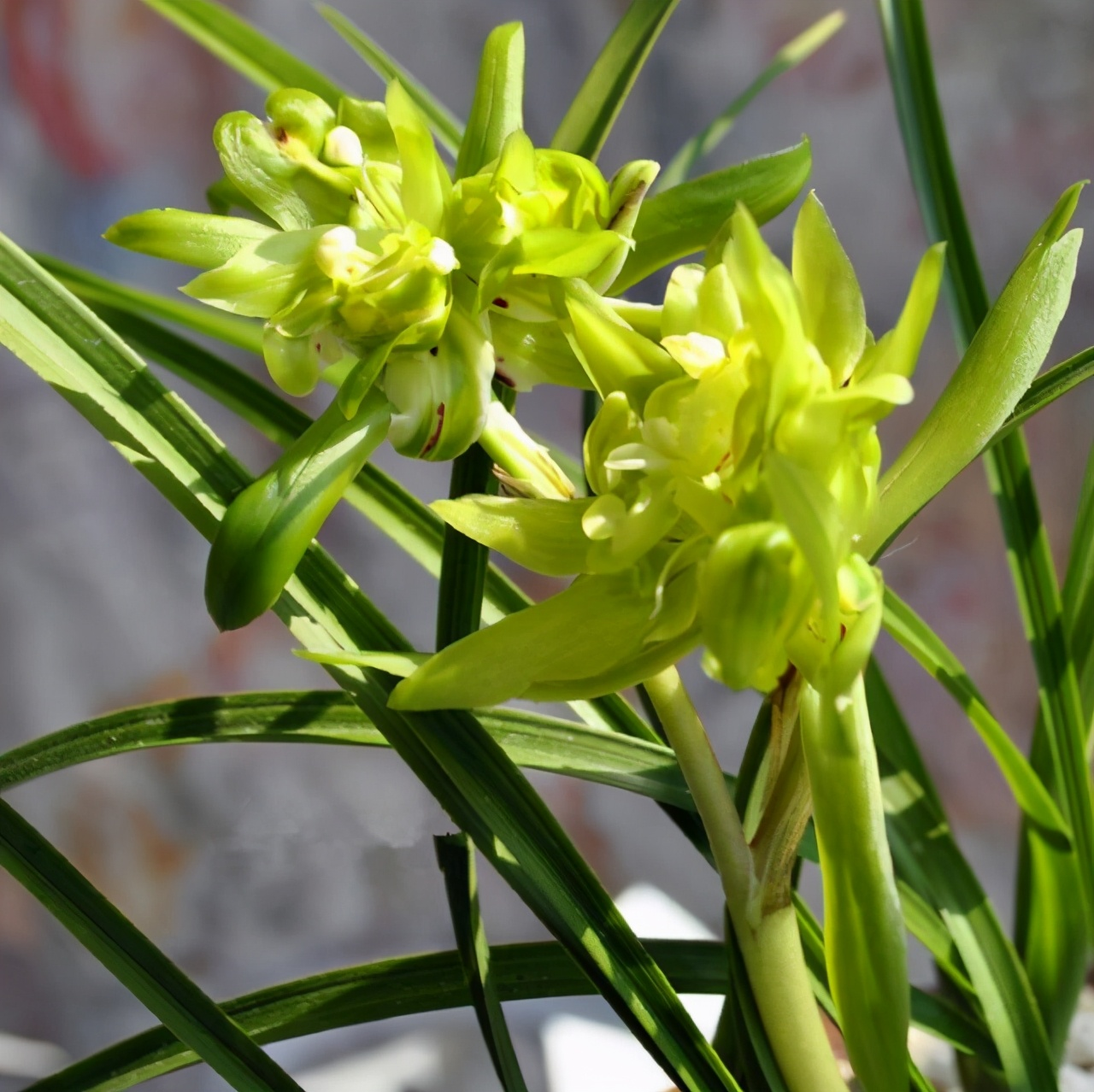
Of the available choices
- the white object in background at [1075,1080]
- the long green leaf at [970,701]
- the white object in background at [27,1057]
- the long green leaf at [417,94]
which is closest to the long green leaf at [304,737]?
the long green leaf at [970,701]

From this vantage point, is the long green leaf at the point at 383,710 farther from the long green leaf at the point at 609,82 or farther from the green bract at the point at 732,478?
the long green leaf at the point at 609,82

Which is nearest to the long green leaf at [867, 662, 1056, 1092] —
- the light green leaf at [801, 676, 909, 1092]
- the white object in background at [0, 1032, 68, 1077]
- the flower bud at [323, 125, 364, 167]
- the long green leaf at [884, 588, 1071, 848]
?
the long green leaf at [884, 588, 1071, 848]

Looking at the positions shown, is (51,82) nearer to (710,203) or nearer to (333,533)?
(333,533)

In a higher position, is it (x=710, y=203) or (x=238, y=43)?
(x=238, y=43)

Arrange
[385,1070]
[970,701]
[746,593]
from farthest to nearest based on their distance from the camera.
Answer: [385,1070], [970,701], [746,593]

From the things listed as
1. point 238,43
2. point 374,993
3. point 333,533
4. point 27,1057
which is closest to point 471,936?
point 374,993
